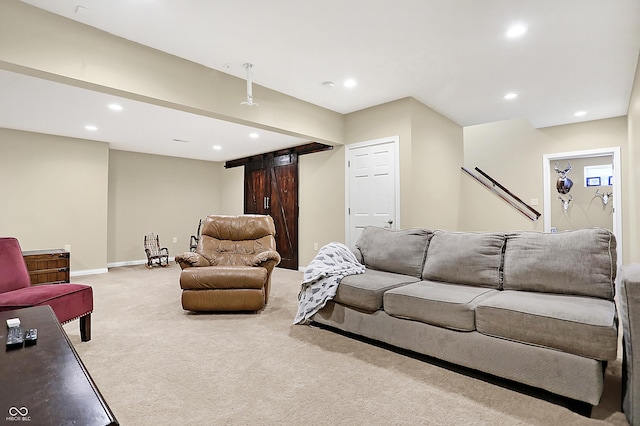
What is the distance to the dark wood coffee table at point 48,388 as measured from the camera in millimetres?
974

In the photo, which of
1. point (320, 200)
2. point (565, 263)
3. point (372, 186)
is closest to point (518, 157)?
point (372, 186)

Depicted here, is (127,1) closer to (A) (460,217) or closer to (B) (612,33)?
(B) (612,33)

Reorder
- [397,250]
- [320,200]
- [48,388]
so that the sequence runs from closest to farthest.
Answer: [48,388], [397,250], [320,200]

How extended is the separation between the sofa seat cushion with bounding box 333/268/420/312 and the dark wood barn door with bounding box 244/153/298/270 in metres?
3.61

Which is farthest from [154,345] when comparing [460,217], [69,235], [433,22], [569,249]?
[460,217]

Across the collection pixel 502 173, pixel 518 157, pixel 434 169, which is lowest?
pixel 434 169

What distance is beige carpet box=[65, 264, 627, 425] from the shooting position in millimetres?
1730

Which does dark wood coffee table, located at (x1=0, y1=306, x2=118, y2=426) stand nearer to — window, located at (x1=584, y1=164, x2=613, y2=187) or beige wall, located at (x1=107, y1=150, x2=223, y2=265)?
beige wall, located at (x1=107, y1=150, x2=223, y2=265)

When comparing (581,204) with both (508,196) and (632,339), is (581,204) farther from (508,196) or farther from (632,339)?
(632,339)

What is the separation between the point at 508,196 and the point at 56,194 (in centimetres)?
805

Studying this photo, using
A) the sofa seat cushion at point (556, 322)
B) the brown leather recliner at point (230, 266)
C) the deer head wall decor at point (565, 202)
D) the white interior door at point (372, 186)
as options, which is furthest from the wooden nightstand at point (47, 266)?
the deer head wall decor at point (565, 202)

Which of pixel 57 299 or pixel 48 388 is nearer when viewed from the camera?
pixel 48 388

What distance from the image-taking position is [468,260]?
2.72m

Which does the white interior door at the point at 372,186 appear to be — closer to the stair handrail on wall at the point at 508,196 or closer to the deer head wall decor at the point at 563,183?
the stair handrail on wall at the point at 508,196
